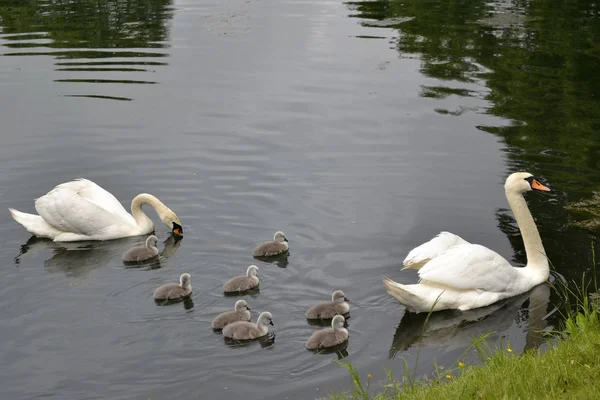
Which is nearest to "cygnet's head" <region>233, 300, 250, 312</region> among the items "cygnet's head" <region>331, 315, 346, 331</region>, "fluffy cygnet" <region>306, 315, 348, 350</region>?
"fluffy cygnet" <region>306, 315, 348, 350</region>

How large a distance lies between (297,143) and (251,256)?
14.6 feet

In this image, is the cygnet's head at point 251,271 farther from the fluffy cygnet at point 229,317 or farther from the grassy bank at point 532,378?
the grassy bank at point 532,378

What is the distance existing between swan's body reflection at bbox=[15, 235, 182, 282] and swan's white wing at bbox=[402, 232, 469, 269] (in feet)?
9.92

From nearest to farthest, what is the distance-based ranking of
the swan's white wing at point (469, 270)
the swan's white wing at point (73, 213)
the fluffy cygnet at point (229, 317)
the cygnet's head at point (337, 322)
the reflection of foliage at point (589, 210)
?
1. the cygnet's head at point (337, 322)
2. the fluffy cygnet at point (229, 317)
3. the swan's white wing at point (469, 270)
4. the reflection of foliage at point (589, 210)
5. the swan's white wing at point (73, 213)

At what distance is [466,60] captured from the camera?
20953 mm

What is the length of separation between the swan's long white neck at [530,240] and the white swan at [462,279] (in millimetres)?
11

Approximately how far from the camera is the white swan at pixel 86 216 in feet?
41.1

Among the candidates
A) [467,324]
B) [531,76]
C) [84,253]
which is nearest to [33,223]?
[84,253]

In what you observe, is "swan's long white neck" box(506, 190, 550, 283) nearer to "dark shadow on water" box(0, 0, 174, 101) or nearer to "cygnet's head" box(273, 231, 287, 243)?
"cygnet's head" box(273, 231, 287, 243)

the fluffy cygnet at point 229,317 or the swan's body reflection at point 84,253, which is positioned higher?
the fluffy cygnet at point 229,317

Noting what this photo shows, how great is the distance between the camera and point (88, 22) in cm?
2550

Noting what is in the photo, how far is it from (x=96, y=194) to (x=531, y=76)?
387 inches

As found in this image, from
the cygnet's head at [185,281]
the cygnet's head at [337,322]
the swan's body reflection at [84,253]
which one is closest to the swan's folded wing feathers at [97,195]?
the swan's body reflection at [84,253]

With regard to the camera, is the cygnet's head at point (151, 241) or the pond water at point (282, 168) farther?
the cygnet's head at point (151, 241)
